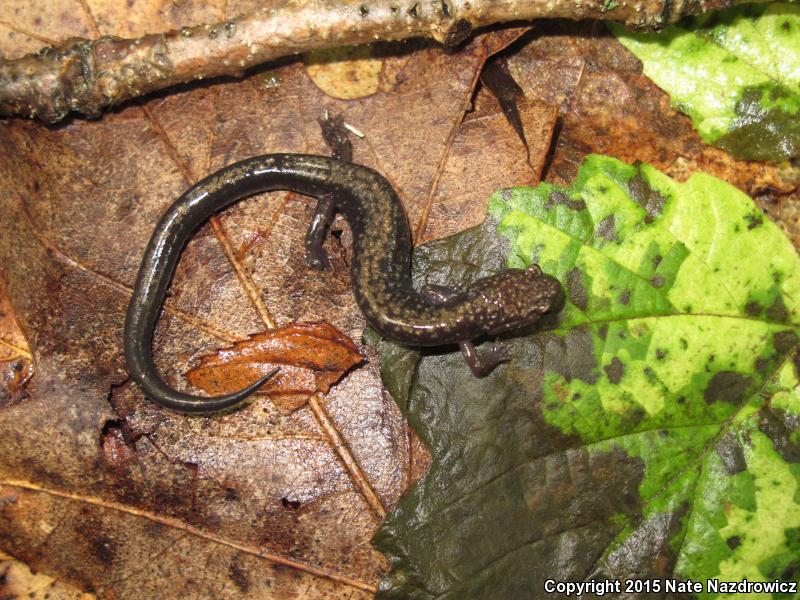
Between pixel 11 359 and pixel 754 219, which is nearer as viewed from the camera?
pixel 754 219

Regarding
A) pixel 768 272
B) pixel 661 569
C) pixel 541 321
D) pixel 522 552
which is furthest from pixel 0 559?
pixel 768 272

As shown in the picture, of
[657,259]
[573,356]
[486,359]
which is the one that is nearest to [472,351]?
[486,359]

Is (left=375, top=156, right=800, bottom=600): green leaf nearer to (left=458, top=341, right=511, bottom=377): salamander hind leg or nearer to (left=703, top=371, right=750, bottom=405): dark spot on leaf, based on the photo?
(left=703, top=371, right=750, bottom=405): dark spot on leaf

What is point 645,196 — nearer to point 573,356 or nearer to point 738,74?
point 573,356

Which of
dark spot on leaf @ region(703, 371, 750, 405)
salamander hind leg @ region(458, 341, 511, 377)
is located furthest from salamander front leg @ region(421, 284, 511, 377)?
dark spot on leaf @ region(703, 371, 750, 405)

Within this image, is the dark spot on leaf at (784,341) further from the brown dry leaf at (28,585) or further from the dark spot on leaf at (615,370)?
the brown dry leaf at (28,585)

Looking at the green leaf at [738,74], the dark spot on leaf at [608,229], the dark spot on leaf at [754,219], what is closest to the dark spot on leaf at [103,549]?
the dark spot on leaf at [608,229]
